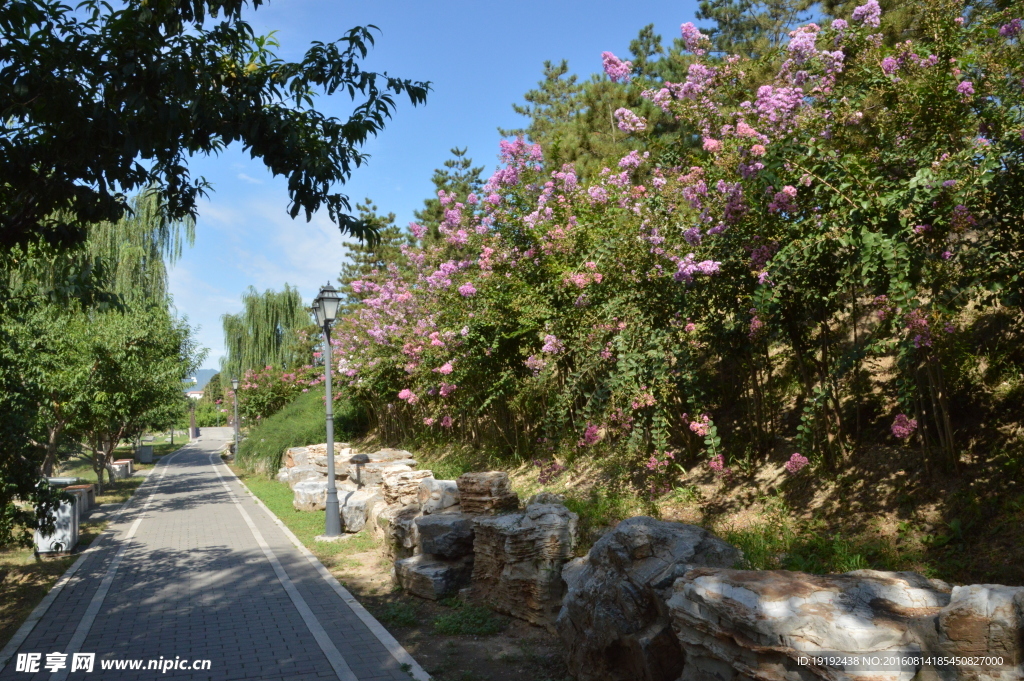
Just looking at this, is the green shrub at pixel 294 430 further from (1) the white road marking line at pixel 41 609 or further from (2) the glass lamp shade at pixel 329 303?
(2) the glass lamp shade at pixel 329 303

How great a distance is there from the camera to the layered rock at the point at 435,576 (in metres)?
7.52

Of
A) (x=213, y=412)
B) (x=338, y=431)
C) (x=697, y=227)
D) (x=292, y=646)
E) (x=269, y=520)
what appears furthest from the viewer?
(x=213, y=412)

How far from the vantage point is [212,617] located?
7.20 metres

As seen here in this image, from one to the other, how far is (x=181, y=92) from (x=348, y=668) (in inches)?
178

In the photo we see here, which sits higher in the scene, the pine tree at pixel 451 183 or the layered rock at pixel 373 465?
the pine tree at pixel 451 183

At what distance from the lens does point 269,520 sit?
14383 millimetres

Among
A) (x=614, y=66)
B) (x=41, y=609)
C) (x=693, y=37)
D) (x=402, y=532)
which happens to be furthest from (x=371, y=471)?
(x=693, y=37)

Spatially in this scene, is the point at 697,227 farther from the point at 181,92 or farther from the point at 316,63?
the point at 181,92

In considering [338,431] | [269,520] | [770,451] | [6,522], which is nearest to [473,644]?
[770,451]

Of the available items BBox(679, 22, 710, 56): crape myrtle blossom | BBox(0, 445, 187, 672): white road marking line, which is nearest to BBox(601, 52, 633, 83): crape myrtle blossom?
BBox(679, 22, 710, 56): crape myrtle blossom

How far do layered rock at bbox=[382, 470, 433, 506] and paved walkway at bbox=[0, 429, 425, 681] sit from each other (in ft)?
5.67

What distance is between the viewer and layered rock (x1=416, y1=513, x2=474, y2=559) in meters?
7.87

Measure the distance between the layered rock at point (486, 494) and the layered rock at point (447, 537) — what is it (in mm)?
261

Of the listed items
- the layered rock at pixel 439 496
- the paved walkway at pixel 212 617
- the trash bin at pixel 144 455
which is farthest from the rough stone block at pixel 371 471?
the trash bin at pixel 144 455
